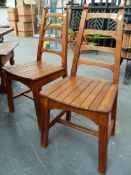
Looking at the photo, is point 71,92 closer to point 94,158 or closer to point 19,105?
point 94,158

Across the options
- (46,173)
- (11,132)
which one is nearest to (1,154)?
(11,132)

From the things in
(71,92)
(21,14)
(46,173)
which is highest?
(21,14)

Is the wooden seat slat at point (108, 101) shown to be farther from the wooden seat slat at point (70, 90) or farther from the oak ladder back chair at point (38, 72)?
the oak ladder back chair at point (38, 72)

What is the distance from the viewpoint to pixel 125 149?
1433 millimetres

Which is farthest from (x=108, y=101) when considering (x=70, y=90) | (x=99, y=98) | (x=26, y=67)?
(x=26, y=67)

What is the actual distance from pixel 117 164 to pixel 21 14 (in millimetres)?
5714

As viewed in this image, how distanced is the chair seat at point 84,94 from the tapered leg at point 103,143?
0.29 ft

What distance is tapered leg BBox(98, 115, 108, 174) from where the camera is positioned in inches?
42.2

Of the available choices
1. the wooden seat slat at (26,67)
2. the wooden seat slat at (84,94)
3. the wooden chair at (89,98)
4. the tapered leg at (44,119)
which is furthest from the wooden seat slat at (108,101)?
the wooden seat slat at (26,67)

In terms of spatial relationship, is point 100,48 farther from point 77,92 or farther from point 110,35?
point 77,92

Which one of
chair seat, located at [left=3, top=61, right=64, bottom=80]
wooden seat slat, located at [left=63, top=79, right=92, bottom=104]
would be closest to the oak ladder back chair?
chair seat, located at [left=3, top=61, right=64, bottom=80]

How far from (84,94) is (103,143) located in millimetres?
328

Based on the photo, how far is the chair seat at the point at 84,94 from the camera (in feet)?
3.57

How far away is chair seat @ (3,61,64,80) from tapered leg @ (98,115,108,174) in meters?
0.64
